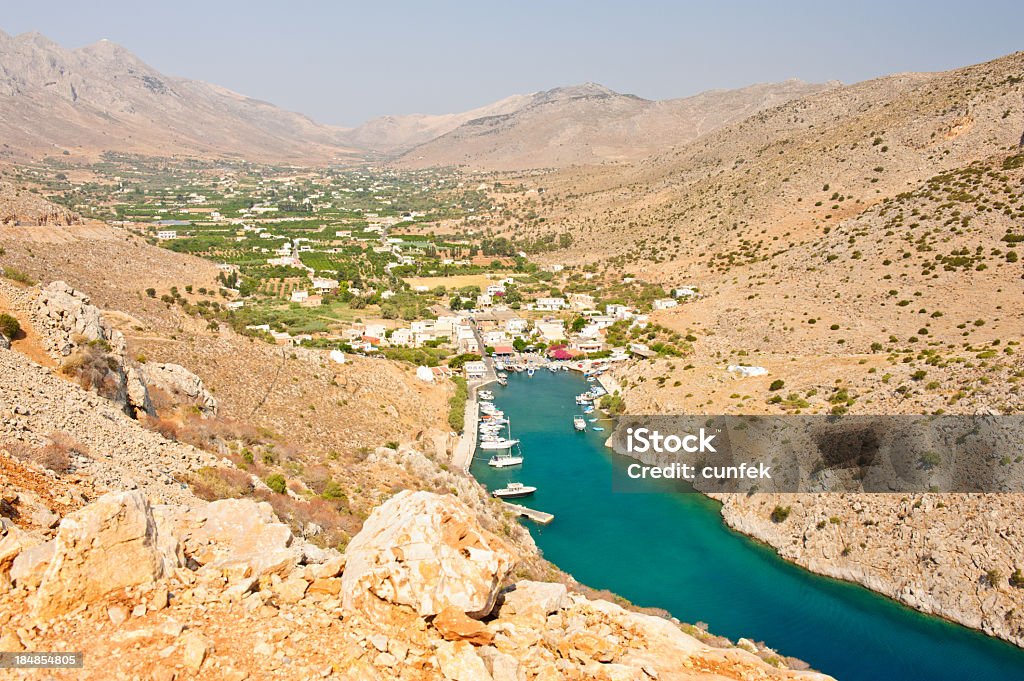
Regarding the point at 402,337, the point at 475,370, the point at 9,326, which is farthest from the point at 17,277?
the point at 402,337

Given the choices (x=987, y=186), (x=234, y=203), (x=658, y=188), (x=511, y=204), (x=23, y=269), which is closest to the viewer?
(x=23, y=269)

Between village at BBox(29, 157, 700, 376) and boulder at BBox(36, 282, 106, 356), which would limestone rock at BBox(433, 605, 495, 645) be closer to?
boulder at BBox(36, 282, 106, 356)

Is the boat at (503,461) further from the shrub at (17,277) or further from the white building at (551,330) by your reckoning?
the white building at (551,330)

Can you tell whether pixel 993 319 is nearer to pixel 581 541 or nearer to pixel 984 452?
pixel 984 452

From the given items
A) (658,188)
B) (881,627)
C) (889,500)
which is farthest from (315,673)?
(658,188)

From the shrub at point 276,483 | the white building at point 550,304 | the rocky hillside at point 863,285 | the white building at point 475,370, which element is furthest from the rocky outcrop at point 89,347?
the white building at point 550,304

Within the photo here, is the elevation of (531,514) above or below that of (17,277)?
below

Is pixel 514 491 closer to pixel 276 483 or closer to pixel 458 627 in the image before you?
pixel 276 483
